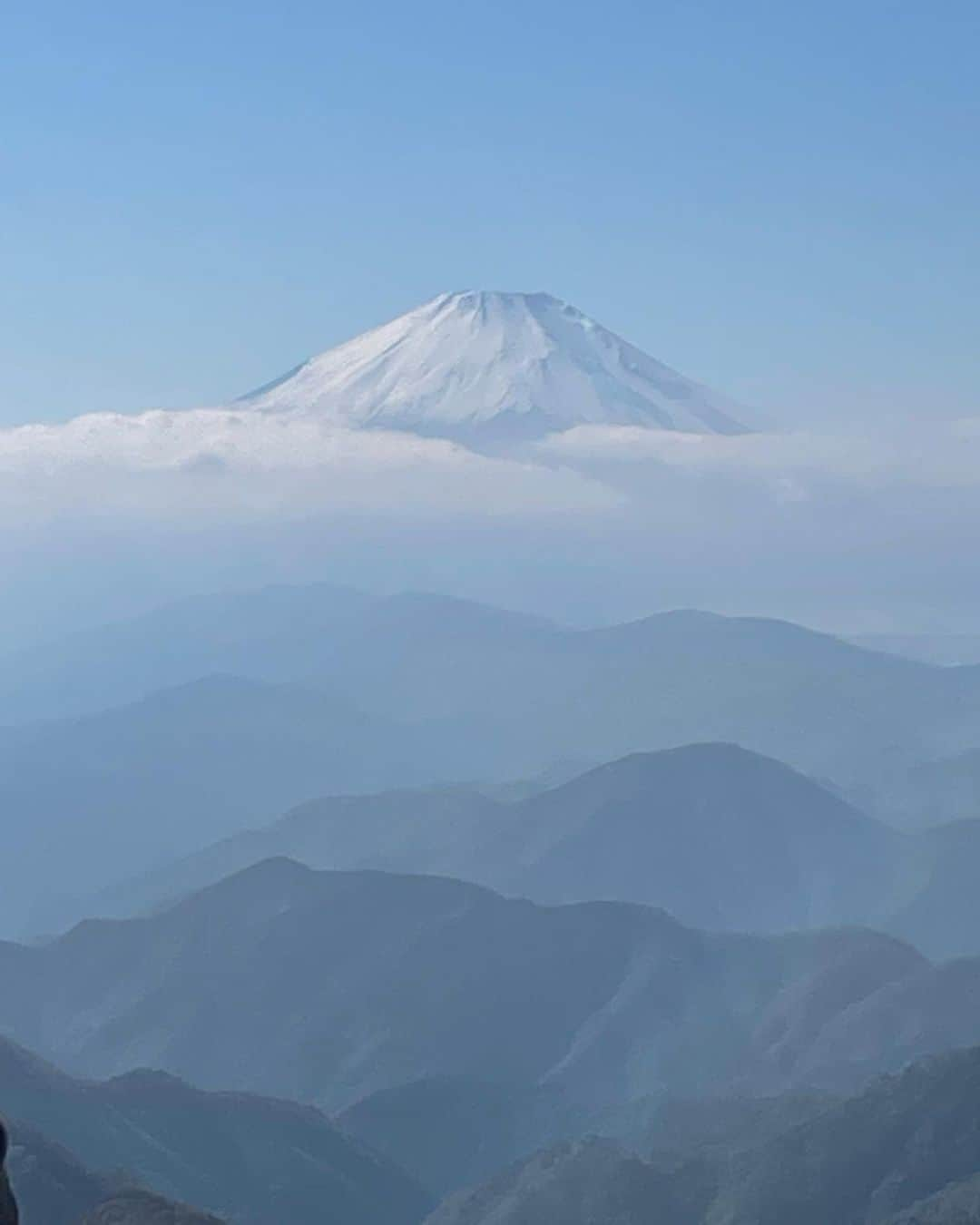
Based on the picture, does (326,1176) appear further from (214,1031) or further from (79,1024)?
(79,1024)

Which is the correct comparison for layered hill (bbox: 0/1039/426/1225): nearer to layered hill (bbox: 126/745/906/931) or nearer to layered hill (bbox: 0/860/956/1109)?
layered hill (bbox: 0/860/956/1109)

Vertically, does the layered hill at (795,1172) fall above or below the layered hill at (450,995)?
above

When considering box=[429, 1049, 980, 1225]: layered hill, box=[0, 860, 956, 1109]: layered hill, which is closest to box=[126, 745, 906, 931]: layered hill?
box=[0, 860, 956, 1109]: layered hill

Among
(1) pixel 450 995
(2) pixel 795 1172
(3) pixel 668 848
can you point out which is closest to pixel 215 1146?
(2) pixel 795 1172

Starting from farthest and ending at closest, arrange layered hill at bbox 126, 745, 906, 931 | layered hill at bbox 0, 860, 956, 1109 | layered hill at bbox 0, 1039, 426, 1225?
layered hill at bbox 126, 745, 906, 931 < layered hill at bbox 0, 860, 956, 1109 < layered hill at bbox 0, 1039, 426, 1225

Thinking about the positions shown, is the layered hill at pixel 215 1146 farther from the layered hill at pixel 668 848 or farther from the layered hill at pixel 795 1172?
the layered hill at pixel 668 848

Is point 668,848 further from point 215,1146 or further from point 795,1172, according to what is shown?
point 795,1172

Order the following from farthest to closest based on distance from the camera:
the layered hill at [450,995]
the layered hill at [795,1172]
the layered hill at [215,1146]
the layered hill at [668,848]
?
the layered hill at [668,848] → the layered hill at [450,995] → the layered hill at [215,1146] → the layered hill at [795,1172]

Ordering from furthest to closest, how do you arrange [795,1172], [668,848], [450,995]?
[668,848] < [450,995] < [795,1172]

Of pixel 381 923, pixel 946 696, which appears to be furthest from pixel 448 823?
pixel 946 696

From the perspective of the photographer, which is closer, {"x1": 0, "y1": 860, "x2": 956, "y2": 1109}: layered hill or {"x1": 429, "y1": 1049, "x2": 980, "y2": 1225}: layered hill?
{"x1": 429, "y1": 1049, "x2": 980, "y2": 1225}: layered hill

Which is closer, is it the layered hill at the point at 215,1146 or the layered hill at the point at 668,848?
the layered hill at the point at 215,1146

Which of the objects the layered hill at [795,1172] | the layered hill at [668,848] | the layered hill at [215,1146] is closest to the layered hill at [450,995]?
the layered hill at [215,1146]
